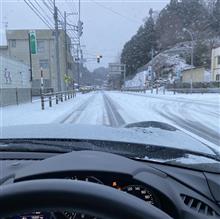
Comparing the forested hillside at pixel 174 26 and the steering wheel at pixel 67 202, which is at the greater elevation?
the forested hillside at pixel 174 26

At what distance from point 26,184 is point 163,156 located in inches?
41.8

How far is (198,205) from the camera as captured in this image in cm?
194

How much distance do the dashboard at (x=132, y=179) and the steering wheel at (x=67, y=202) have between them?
1.01ft

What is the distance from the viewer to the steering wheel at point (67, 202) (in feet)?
4.49

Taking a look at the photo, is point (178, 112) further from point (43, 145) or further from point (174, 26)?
point (174, 26)

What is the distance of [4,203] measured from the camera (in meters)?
1.37

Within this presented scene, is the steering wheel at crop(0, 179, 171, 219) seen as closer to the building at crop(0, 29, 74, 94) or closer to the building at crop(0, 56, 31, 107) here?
the building at crop(0, 56, 31, 107)

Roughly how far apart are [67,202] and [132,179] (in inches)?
20.1

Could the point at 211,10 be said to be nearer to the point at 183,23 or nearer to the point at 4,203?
the point at 183,23

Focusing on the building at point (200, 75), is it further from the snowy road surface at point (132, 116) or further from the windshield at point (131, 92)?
the snowy road surface at point (132, 116)

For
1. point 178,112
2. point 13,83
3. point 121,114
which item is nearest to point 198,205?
point 121,114

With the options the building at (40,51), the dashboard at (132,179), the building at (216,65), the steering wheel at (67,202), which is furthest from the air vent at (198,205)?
the building at (40,51)

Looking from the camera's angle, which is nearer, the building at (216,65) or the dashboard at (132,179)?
the dashboard at (132,179)

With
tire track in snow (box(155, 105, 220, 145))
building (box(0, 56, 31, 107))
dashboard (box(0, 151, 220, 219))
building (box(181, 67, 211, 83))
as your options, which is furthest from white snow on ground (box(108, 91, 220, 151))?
building (box(181, 67, 211, 83))
